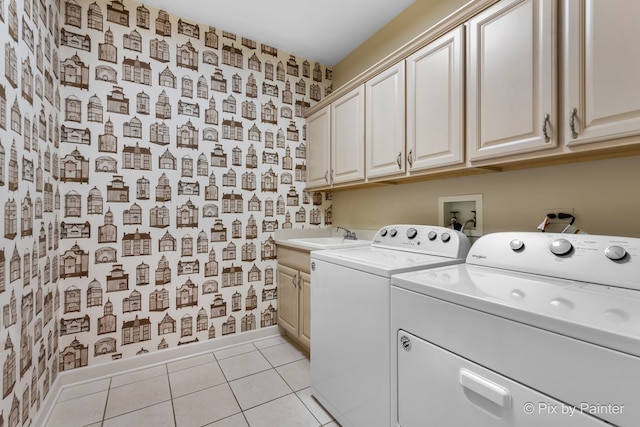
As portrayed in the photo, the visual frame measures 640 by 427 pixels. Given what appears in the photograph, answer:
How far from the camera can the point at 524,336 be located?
0.76 m

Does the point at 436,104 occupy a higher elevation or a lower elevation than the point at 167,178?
higher

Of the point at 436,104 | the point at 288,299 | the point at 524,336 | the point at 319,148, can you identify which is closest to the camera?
the point at 524,336

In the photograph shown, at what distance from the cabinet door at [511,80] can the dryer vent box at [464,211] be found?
40 cm

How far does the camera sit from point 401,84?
1.79 m

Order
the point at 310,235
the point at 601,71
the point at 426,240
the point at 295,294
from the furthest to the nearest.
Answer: the point at 310,235, the point at 295,294, the point at 426,240, the point at 601,71

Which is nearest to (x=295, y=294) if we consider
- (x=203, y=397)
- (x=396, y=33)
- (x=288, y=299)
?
(x=288, y=299)

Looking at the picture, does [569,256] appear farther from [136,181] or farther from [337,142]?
[136,181]

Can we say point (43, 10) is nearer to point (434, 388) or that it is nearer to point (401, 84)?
point (401, 84)

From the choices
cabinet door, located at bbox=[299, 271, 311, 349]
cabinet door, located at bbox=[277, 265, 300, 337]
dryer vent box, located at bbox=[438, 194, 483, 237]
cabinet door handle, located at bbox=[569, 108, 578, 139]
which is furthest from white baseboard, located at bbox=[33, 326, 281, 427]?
cabinet door handle, located at bbox=[569, 108, 578, 139]

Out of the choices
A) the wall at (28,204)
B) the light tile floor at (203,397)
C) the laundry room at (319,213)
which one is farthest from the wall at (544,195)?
the wall at (28,204)

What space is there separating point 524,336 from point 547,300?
0.16m

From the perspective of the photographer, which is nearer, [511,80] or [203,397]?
[511,80]

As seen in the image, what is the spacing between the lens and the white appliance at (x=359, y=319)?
48.6 inches

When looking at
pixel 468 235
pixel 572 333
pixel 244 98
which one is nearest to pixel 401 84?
pixel 468 235
